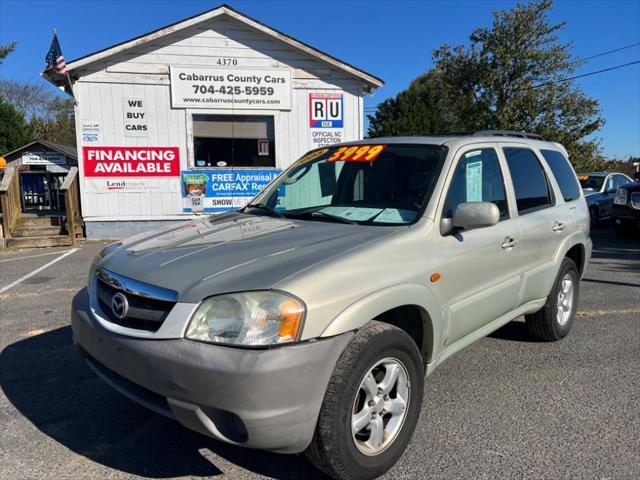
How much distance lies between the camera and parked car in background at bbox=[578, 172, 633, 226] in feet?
44.3

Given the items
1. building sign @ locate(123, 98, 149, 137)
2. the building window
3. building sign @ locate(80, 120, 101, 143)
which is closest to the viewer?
building sign @ locate(80, 120, 101, 143)

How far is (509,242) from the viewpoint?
11.6 feet

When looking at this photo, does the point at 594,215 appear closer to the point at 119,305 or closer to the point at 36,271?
the point at 36,271

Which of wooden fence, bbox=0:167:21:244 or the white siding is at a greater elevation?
the white siding

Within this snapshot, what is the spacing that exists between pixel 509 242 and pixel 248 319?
2.17 m

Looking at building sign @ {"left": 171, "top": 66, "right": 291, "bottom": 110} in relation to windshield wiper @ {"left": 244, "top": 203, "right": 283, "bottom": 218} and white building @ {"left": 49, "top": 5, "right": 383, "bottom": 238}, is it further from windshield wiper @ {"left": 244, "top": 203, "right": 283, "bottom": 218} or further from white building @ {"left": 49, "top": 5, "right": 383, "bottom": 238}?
windshield wiper @ {"left": 244, "top": 203, "right": 283, "bottom": 218}

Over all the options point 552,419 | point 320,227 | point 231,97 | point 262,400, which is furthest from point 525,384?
point 231,97

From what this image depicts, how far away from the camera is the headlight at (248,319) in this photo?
2127mm

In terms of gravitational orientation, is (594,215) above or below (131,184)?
below

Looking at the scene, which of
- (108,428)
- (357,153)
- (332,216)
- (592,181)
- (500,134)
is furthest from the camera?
(592,181)

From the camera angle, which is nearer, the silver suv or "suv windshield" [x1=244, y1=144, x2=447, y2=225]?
the silver suv

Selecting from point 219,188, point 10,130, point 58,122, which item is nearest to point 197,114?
point 219,188

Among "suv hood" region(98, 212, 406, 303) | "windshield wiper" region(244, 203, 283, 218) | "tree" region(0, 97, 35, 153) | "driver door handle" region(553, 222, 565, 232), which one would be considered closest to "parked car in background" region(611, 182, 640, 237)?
→ "driver door handle" region(553, 222, 565, 232)

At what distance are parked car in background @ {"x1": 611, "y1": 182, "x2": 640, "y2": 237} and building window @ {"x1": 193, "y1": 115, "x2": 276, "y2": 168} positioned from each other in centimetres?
775
